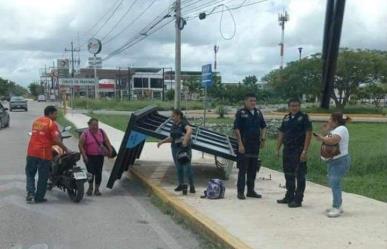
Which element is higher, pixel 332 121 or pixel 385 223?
pixel 332 121

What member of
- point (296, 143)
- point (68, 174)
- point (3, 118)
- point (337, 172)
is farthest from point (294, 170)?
point (3, 118)

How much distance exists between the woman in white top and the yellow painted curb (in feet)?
6.14

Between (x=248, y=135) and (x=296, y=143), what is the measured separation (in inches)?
42.7

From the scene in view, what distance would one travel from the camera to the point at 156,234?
879cm

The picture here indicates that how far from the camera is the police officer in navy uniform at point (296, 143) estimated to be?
991 centimetres

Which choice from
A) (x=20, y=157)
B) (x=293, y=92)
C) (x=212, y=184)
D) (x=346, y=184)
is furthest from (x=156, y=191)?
(x=293, y=92)

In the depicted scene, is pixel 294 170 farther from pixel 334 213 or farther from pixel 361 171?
pixel 361 171

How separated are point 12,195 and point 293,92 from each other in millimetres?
57983

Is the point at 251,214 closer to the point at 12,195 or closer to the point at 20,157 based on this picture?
the point at 12,195

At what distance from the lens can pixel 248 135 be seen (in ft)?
35.3

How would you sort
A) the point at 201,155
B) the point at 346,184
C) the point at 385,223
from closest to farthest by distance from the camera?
1. the point at 385,223
2. the point at 346,184
3. the point at 201,155

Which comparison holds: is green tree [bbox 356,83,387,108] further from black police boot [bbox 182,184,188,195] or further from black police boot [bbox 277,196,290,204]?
black police boot [bbox 277,196,290,204]

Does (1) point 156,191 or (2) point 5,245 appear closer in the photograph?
(2) point 5,245

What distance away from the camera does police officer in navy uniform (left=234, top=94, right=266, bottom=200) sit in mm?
10711
